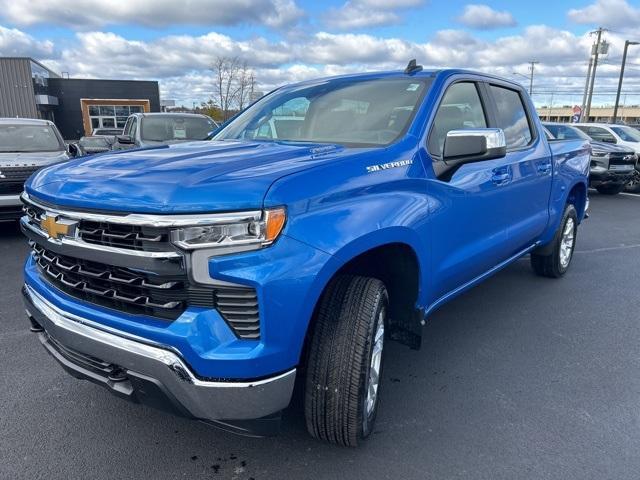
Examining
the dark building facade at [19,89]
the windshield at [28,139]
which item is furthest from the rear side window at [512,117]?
the dark building facade at [19,89]

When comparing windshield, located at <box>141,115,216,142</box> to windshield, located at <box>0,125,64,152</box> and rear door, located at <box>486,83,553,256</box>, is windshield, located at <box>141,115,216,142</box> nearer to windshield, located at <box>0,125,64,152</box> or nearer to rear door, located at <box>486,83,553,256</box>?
windshield, located at <box>0,125,64,152</box>

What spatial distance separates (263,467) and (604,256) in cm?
577

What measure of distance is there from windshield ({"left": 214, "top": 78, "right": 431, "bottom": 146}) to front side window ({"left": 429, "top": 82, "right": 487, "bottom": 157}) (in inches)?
6.8

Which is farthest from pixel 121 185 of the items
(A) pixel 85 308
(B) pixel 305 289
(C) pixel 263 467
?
(C) pixel 263 467

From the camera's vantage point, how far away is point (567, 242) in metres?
5.38

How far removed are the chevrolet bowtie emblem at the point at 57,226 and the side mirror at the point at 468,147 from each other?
188 cm

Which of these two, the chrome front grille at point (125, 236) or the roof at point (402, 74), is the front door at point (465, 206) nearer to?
the roof at point (402, 74)

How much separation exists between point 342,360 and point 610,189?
1341 cm

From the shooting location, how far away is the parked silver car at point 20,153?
6742 mm

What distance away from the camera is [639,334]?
394 cm

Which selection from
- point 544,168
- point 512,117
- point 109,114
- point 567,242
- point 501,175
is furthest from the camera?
point 109,114

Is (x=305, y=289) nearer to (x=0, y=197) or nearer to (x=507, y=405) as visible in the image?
(x=507, y=405)

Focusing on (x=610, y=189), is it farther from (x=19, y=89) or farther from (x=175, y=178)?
(x=19, y=89)

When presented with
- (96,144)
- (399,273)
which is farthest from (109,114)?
(399,273)
